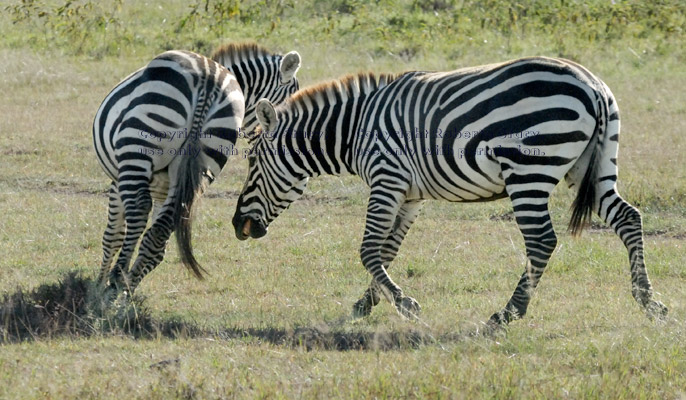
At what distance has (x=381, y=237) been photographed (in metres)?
6.77

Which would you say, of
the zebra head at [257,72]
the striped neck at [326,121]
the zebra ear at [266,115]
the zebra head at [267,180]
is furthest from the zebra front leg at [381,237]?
the zebra head at [257,72]

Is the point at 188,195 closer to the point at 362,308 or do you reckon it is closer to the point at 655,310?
the point at 362,308

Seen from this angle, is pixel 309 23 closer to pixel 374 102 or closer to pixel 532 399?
pixel 374 102

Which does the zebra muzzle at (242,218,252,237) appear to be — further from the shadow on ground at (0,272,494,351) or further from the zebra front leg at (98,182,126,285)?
the shadow on ground at (0,272,494,351)

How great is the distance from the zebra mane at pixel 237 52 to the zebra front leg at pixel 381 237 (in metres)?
3.20

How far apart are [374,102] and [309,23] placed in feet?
47.8

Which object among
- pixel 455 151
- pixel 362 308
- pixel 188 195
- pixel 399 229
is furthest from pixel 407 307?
pixel 188 195

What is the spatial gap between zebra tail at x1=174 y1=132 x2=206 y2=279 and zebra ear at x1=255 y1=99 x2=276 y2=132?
562 mm

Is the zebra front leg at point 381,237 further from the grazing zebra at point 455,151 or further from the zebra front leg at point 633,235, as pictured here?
the zebra front leg at point 633,235

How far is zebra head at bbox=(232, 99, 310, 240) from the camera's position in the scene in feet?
24.2

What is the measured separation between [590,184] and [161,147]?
3235mm

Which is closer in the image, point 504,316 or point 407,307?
point 504,316

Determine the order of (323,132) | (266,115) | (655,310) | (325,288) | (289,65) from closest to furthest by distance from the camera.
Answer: (655,310), (323,132), (266,115), (325,288), (289,65)

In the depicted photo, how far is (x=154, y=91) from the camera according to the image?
23.2 ft
